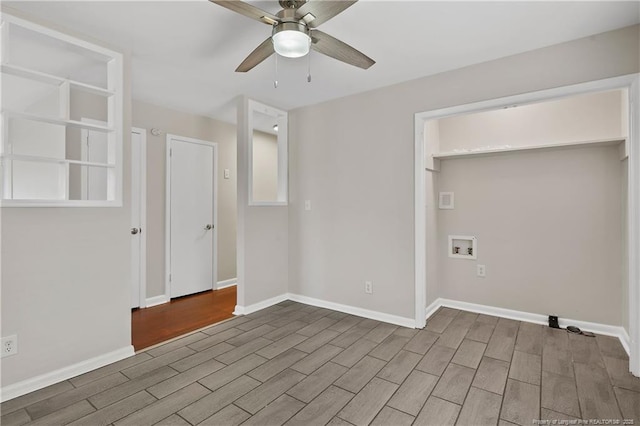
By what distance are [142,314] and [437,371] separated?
311 cm

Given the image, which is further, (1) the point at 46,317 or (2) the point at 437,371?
(2) the point at 437,371

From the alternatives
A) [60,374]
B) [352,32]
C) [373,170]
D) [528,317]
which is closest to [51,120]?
[60,374]

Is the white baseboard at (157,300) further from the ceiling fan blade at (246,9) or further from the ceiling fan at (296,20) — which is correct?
the ceiling fan blade at (246,9)

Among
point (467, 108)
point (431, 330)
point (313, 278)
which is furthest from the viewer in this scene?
point (313, 278)

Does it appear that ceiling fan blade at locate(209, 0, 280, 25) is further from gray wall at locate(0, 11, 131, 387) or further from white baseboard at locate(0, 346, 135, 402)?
white baseboard at locate(0, 346, 135, 402)

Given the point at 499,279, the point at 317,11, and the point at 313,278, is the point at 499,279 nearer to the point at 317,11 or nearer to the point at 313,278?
the point at 313,278

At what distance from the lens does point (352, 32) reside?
7.53 feet

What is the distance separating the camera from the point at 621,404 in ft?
6.24

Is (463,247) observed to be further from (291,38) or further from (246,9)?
(246,9)

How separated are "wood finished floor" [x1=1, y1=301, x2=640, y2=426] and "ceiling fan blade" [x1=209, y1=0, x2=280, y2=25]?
87.4 inches

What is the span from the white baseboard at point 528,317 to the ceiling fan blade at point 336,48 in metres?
2.65

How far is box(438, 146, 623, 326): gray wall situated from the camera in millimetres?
2937

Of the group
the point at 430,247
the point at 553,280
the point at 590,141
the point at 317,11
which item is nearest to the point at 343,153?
the point at 430,247

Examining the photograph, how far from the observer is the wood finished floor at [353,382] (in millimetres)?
1822
